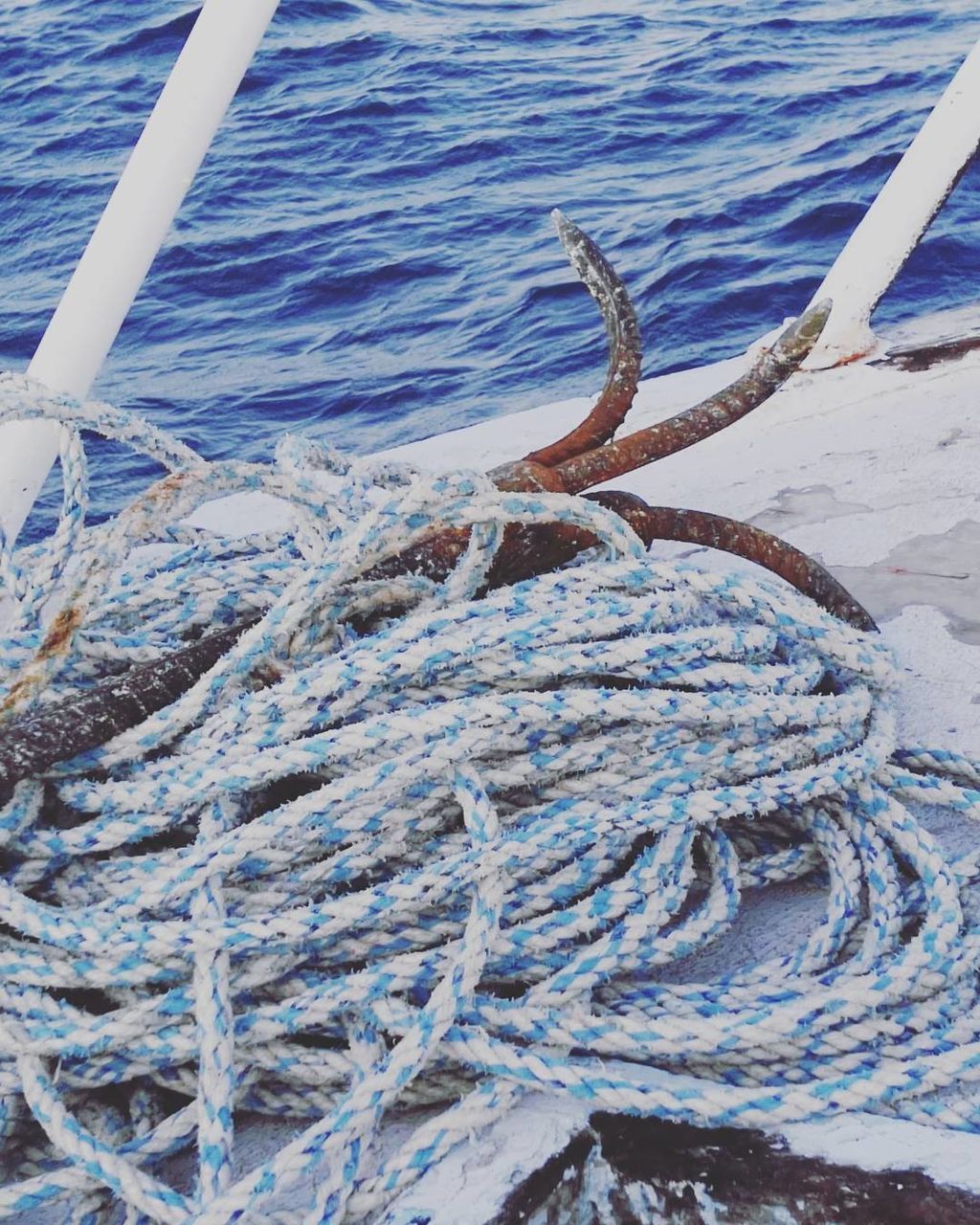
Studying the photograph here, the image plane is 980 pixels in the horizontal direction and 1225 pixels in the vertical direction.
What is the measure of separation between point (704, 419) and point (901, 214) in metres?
1.20

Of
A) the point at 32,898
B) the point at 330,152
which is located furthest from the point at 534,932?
the point at 330,152

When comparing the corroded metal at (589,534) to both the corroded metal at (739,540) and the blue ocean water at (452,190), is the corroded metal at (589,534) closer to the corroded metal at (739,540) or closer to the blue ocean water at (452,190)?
the corroded metal at (739,540)

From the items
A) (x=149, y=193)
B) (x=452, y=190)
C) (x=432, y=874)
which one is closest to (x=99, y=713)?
(x=432, y=874)

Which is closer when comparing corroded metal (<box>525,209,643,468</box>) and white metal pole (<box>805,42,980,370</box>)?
corroded metal (<box>525,209,643,468</box>)

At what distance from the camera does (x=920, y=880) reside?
115 cm

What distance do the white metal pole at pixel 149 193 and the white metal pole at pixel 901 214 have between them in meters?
1.05

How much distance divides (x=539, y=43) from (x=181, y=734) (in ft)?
23.9

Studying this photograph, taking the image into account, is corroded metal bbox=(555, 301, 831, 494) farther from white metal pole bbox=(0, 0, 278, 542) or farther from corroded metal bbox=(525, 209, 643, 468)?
white metal pole bbox=(0, 0, 278, 542)

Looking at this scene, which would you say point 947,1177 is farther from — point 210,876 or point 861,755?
point 210,876

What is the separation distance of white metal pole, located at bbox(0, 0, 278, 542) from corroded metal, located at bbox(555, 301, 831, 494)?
2.27ft

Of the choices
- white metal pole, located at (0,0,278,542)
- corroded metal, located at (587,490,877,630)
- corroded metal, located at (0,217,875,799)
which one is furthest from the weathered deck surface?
white metal pole, located at (0,0,278,542)

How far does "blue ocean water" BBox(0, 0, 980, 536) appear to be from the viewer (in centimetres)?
442

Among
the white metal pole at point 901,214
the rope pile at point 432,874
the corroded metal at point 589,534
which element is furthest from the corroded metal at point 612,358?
the white metal pole at point 901,214

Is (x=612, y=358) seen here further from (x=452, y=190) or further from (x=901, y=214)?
(x=452, y=190)
